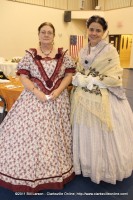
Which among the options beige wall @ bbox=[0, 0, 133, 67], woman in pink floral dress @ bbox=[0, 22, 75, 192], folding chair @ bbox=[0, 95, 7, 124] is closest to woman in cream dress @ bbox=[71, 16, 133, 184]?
woman in pink floral dress @ bbox=[0, 22, 75, 192]

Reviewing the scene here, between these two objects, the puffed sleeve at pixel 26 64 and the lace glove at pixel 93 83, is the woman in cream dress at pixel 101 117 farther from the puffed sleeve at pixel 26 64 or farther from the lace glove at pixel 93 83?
the puffed sleeve at pixel 26 64

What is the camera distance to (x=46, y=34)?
67.9 inches

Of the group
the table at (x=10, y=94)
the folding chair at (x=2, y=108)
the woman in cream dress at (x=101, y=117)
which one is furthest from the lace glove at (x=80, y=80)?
the folding chair at (x=2, y=108)

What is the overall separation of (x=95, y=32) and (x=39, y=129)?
88 centimetres

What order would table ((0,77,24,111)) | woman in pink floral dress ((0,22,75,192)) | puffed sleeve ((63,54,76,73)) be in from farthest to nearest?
table ((0,77,24,111)) < puffed sleeve ((63,54,76,73)) < woman in pink floral dress ((0,22,75,192))

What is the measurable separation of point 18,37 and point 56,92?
8.07 metres

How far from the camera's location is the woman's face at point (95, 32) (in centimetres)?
179

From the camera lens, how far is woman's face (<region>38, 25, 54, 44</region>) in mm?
1724

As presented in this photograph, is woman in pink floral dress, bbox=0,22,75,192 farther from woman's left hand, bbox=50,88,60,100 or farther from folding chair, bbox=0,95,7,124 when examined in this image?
folding chair, bbox=0,95,7,124

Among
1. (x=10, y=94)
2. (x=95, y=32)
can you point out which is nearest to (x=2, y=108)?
(x=10, y=94)

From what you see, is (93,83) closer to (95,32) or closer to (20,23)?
(95,32)

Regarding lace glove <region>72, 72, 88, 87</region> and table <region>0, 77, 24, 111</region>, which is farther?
table <region>0, 77, 24, 111</region>

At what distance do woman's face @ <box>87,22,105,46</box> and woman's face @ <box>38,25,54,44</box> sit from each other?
32cm

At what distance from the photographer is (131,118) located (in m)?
1.91
